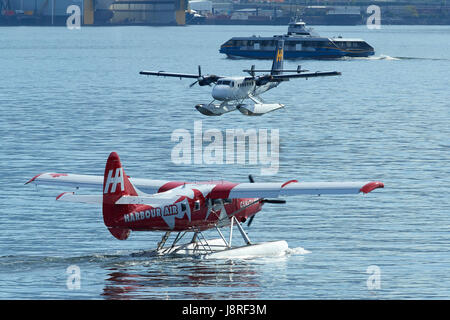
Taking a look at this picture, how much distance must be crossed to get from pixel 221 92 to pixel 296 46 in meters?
89.7

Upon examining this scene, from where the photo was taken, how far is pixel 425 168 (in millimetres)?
56750

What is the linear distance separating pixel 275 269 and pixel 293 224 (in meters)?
8.32

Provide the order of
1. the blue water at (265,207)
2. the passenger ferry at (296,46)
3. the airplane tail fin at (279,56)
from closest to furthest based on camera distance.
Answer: the blue water at (265,207), the airplane tail fin at (279,56), the passenger ferry at (296,46)

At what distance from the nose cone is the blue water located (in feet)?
15.7

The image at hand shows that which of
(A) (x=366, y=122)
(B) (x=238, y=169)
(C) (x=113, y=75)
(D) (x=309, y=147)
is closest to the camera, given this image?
(B) (x=238, y=169)

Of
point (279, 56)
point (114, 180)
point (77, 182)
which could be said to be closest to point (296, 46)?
point (279, 56)

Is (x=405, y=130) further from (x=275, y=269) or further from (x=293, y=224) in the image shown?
(x=275, y=269)

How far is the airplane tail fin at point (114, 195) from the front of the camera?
29.1 metres

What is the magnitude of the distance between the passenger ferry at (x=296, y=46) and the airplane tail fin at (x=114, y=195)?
128084 mm

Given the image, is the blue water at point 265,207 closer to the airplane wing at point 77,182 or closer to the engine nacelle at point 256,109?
the airplane wing at point 77,182

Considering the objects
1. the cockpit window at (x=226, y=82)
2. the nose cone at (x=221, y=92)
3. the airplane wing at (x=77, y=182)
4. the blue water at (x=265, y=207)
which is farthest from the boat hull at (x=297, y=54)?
the airplane wing at (x=77, y=182)

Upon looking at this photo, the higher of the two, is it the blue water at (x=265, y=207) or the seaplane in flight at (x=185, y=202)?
the seaplane in flight at (x=185, y=202)

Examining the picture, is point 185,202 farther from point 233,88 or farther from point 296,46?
point 296,46

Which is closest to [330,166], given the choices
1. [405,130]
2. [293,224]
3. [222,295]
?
[293,224]
